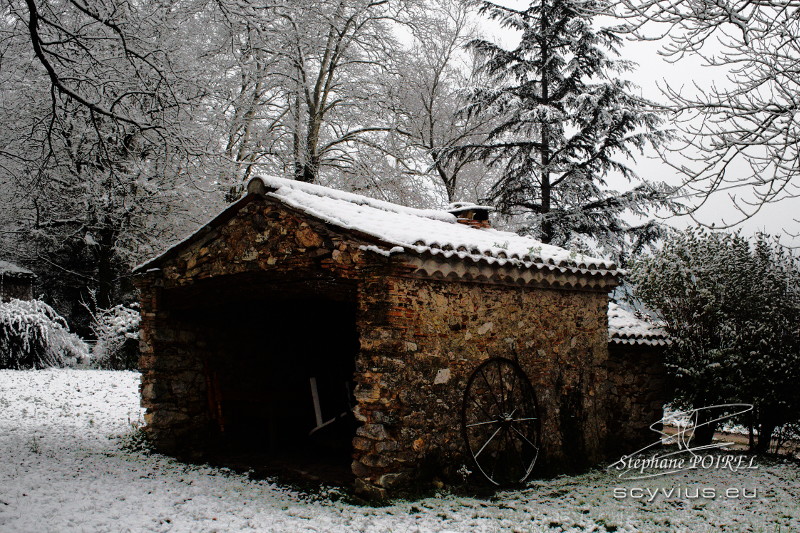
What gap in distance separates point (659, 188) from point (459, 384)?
1000cm

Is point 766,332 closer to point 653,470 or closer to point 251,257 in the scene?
point 653,470

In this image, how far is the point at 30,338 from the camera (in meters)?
13.3

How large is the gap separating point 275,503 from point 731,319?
7.02 m

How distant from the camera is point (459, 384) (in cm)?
586

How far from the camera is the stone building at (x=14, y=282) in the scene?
674 inches

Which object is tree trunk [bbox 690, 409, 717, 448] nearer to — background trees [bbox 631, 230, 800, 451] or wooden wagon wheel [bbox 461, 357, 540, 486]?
background trees [bbox 631, 230, 800, 451]

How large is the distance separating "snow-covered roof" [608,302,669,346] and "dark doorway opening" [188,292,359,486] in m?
3.98

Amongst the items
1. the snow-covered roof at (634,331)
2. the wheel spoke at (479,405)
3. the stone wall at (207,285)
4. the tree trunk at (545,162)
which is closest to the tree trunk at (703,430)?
the snow-covered roof at (634,331)

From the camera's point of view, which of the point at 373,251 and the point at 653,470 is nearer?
the point at 373,251

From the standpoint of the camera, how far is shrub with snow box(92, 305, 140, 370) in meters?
14.3

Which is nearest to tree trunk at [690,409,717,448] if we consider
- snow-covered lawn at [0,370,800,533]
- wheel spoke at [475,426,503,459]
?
snow-covered lawn at [0,370,800,533]

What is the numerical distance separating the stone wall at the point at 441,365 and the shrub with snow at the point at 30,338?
11.1 meters

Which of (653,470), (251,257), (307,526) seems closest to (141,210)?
(251,257)

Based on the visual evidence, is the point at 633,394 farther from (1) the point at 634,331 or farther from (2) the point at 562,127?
(2) the point at 562,127
